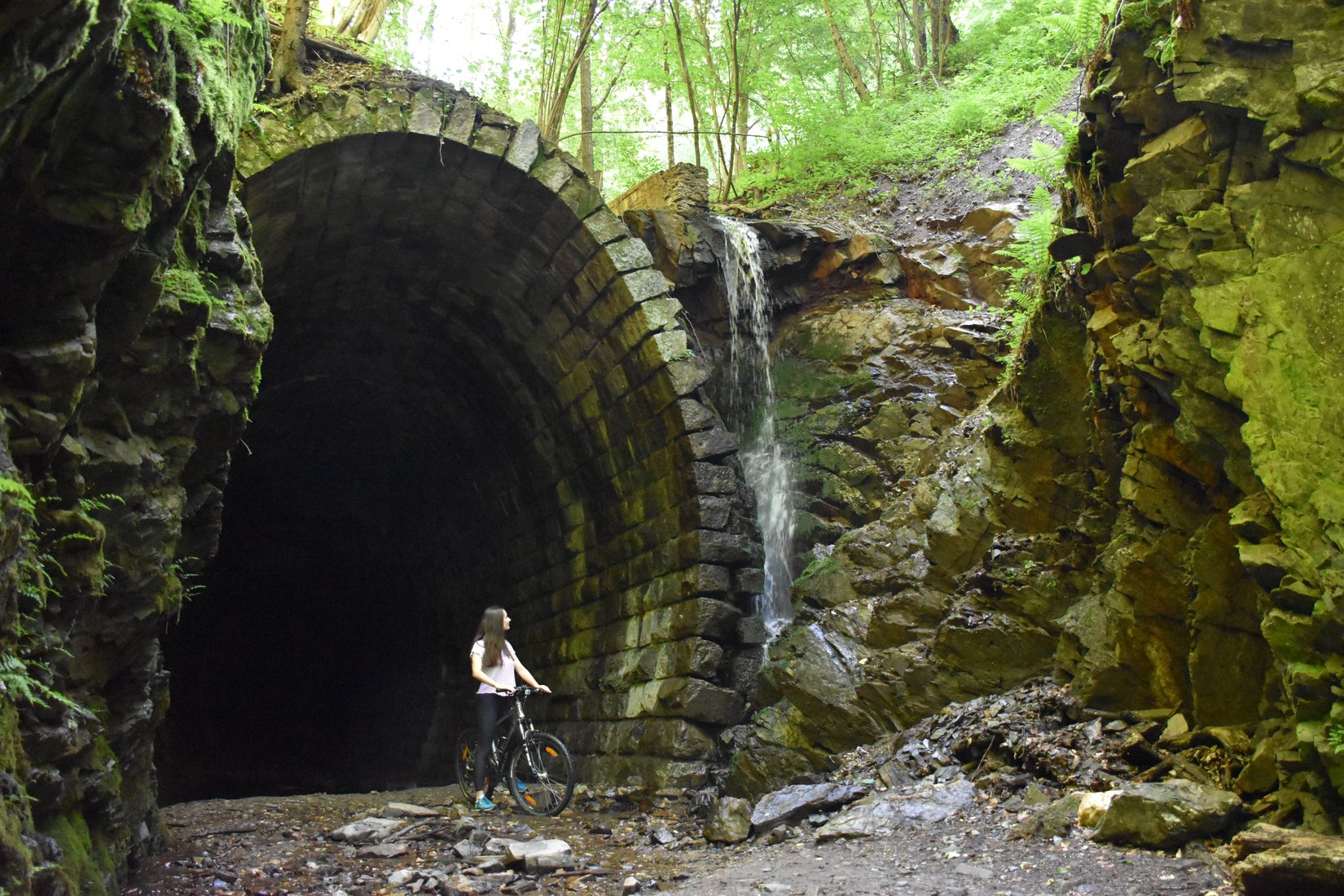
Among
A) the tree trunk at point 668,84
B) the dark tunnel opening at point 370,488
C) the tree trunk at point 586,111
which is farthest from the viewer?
the tree trunk at point 668,84

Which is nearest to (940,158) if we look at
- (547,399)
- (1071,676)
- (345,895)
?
(547,399)

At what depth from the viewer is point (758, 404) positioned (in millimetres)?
12570

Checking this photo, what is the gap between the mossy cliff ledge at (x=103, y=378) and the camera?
316 cm

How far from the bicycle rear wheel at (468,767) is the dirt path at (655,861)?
178 millimetres

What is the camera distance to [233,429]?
20.1ft

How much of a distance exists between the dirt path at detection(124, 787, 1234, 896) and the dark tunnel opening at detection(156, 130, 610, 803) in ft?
15.3

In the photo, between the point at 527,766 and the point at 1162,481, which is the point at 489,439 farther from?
the point at 1162,481

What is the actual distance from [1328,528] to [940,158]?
13314 mm

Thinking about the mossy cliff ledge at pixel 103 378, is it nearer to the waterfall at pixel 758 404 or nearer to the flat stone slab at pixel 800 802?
the flat stone slab at pixel 800 802

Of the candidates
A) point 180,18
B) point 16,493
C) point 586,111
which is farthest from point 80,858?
point 586,111

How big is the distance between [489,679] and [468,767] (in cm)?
129

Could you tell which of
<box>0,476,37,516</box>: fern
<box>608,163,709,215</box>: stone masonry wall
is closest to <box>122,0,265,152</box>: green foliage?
<box>0,476,37,516</box>: fern

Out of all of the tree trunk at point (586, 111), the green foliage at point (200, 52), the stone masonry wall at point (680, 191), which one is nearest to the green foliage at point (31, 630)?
the green foliage at point (200, 52)

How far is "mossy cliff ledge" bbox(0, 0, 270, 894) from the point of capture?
125 inches
